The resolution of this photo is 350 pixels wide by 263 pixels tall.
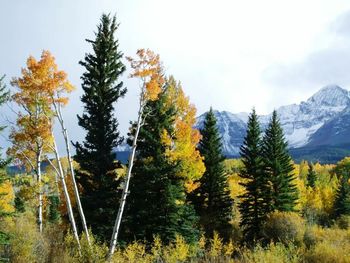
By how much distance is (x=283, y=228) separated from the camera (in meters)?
43.5

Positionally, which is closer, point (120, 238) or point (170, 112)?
point (120, 238)

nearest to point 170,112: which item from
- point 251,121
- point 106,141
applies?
point 106,141

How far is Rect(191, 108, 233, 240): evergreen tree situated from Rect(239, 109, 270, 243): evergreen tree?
2.66 metres

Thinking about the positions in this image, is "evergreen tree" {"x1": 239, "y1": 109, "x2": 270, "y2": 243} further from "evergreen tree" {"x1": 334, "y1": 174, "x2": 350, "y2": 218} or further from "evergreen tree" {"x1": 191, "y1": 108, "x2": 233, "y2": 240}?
"evergreen tree" {"x1": 334, "y1": 174, "x2": 350, "y2": 218}

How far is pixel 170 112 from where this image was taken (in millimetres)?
34312

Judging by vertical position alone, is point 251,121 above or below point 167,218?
above

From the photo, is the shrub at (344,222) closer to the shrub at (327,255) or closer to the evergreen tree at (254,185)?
the evergreen tree at (254,185)

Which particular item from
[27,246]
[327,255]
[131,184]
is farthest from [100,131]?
[327,255]

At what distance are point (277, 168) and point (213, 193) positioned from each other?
9446 mm

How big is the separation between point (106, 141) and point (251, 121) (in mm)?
23296

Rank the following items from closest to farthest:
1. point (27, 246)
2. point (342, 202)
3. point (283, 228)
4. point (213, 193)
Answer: point (27, 246), point (283, 228), point (213, 193), point (342, 202)

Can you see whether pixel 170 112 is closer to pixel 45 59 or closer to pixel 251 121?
pixel 45 59

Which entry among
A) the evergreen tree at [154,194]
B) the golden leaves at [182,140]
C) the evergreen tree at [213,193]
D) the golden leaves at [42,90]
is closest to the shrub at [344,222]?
the evergreen tree at [213,193]

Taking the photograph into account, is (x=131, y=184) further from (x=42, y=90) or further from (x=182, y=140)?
(x=42, y=90)
